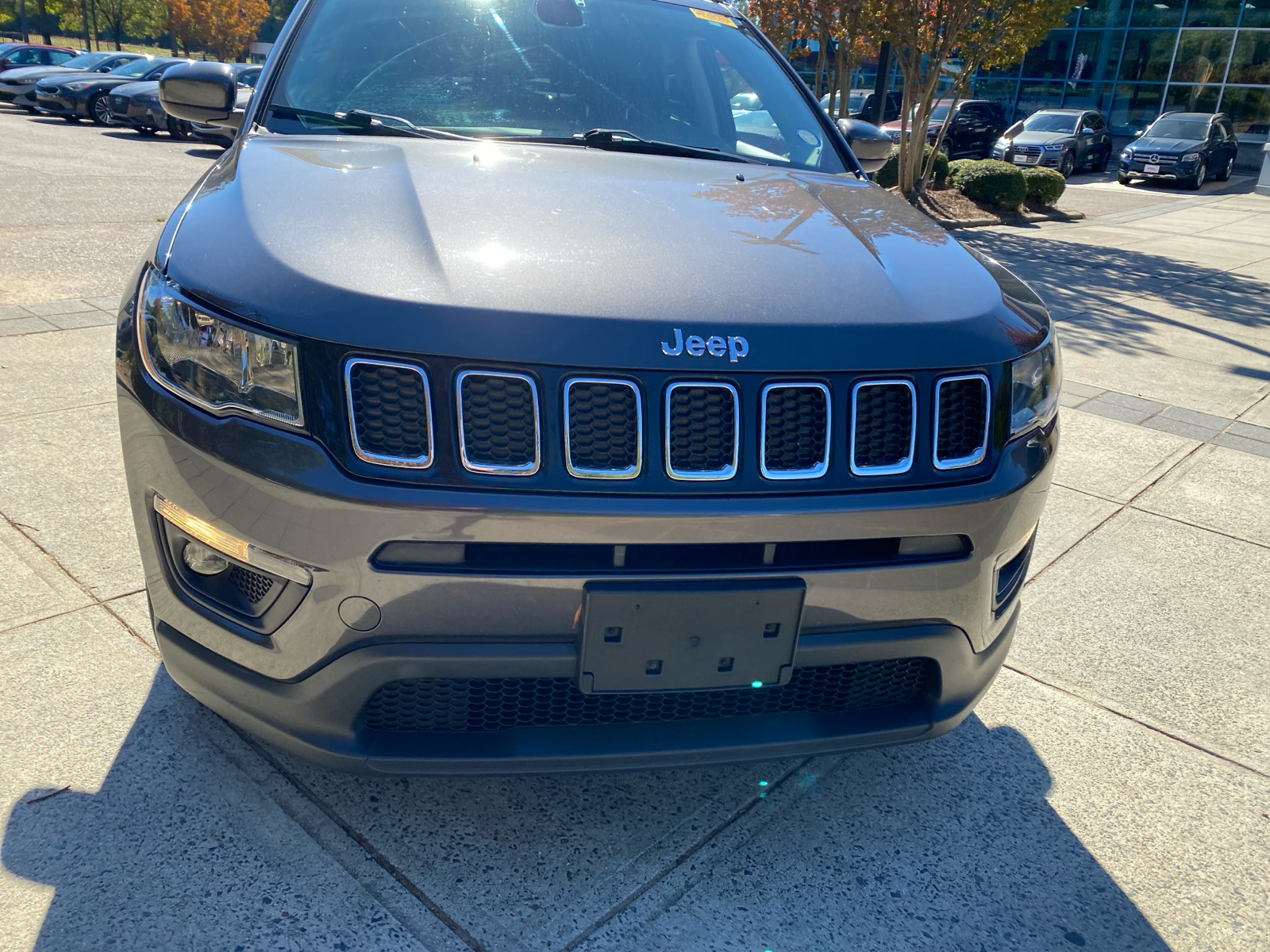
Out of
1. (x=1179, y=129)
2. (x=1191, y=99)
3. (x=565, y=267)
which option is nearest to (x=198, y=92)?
(x=565, y=267)

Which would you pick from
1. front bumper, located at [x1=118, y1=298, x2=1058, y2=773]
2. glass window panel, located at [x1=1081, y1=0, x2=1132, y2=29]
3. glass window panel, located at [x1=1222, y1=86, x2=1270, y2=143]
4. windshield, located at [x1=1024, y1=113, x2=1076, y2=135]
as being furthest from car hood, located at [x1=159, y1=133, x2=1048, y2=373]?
glass window panel, located at [x1=1081, y1=0, x2=1132, y2=29]

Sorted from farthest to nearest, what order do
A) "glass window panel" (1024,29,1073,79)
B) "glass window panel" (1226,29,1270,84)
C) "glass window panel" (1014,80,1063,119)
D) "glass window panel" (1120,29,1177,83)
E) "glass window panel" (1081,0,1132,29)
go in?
"glass window panel" (1014,80,1063,119)
"glass window panel" (1024,29,1073,79)
"glass window panel" (1081,0,1132,29)
"glass window panel" (1120,29,1177,83)
"glass window panel" (1226,29,1270,84)

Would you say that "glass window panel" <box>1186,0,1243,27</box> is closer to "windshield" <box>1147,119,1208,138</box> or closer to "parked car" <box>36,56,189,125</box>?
"windshield" <box>1147,119,1208,138</box>

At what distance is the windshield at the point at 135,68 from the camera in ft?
72.4

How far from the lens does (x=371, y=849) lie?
2080mm

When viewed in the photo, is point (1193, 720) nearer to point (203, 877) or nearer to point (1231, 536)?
point (1231, 536)

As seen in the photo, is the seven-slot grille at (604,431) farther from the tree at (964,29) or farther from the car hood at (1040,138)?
the car hood at (1040,138)

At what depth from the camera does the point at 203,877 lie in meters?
1.97

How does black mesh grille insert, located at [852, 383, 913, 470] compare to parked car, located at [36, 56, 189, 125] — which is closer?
black mesh grille insert, located at [852, 383, 913, 470]

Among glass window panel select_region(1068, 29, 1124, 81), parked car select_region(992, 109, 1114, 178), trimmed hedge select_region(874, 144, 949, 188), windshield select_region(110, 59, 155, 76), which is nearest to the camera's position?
trimmed hedge select_region(874, 144, 949, 188)

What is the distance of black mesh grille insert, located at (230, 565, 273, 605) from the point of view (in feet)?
5.86

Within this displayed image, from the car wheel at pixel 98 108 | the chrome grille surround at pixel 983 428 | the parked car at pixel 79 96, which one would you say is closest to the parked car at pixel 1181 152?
the parked car at pixel 79 96

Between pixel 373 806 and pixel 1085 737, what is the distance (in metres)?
1.83

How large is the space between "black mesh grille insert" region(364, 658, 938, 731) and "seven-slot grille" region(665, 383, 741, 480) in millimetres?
416
